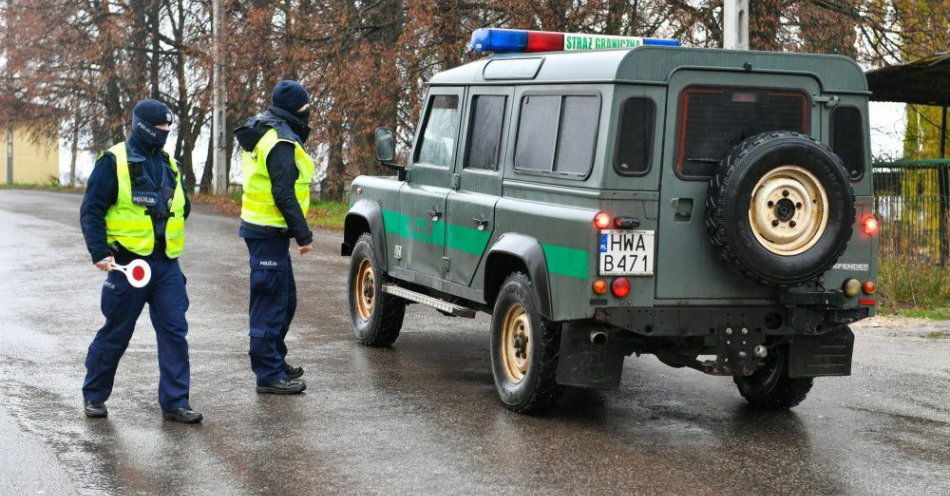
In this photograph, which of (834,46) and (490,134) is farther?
(834,46)

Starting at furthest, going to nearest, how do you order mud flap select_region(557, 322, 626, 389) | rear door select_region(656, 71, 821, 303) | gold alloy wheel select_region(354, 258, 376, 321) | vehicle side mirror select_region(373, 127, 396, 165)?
1. gold alloy wheel select_region(354, 258, 376, 321)
2. vehicle side mirror select_region(373, 127, 396, 165)
3. mud flap select_region(557, 322, 626, 389)
4. rear door select_region(656, 71, 821, 303)

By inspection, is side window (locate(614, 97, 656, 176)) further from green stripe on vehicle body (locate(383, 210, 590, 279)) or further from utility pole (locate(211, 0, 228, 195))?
utility pole (locate(211, 0, 228, 195))

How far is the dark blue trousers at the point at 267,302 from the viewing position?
8539mm

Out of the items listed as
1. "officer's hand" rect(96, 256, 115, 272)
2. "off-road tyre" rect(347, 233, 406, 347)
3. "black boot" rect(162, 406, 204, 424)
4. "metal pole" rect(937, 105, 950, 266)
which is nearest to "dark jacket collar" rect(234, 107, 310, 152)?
"officer's hand" rect(96, 256, 115, 272)

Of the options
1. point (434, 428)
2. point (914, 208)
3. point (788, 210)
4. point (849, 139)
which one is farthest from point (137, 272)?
point (914, 208)

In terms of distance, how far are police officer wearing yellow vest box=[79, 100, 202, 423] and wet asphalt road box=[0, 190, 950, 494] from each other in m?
0.24

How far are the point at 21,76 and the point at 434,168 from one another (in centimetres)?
3297

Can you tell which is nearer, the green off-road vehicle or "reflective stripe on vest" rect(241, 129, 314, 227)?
the green off-road vehicle

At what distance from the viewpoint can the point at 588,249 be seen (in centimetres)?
724

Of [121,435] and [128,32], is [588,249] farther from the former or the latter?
[128,32]

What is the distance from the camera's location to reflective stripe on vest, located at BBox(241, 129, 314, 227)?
850 centimetres

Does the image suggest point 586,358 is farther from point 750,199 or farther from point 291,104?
Answer: point 291,104

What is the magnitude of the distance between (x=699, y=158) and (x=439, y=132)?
8.76ft

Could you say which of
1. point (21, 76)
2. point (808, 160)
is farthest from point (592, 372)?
point (21, 76)
